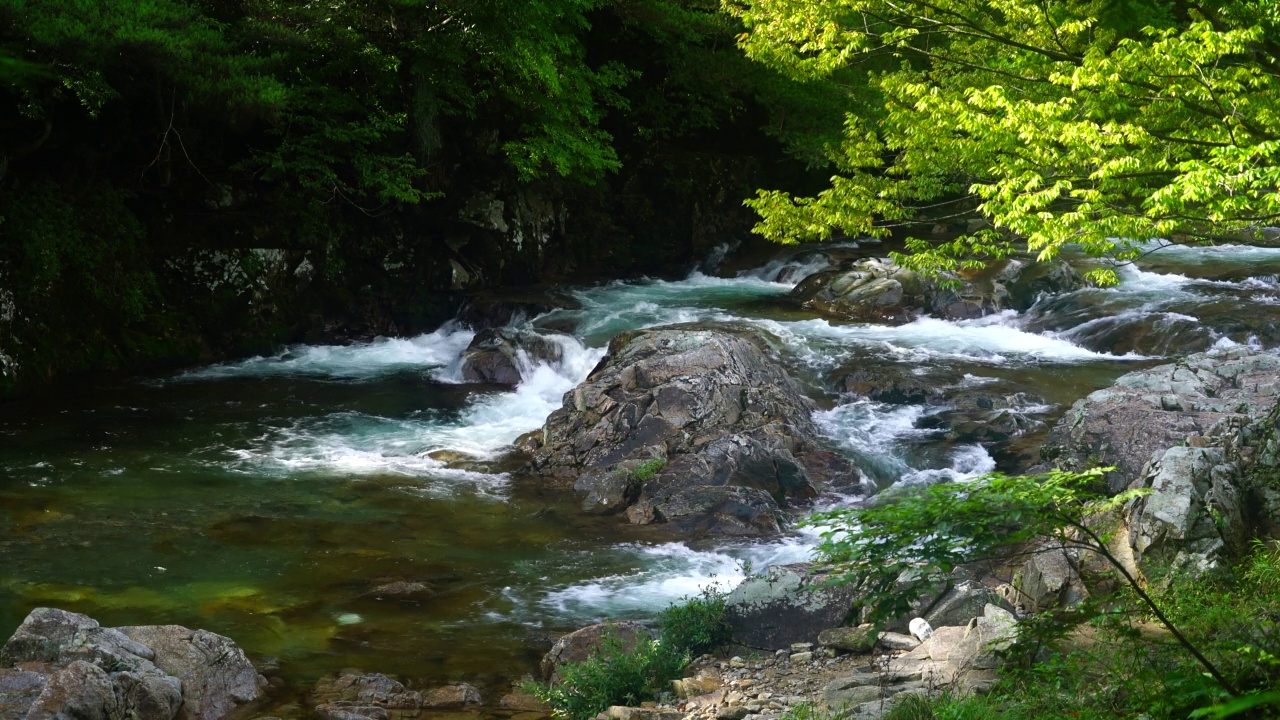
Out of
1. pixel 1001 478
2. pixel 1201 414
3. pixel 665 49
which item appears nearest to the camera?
pixel 1001 478

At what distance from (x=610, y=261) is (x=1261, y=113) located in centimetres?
1684

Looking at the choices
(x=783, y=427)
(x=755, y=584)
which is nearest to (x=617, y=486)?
(x=783, y=427)

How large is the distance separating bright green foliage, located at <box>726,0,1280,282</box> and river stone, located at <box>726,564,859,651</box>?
3451 mm

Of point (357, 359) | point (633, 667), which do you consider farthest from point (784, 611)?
point (357, 359)

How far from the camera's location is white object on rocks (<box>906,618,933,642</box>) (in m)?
7.00

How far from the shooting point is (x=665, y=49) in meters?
22.8

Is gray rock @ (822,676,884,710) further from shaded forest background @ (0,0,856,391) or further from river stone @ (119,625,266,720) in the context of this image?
shaded forest background @ (0,0,856,391)

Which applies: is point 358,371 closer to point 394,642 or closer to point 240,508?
point 240,508

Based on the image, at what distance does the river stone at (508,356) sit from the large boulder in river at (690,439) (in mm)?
2348

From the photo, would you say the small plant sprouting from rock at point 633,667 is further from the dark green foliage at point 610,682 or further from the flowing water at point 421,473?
the flowing water at point 421,473

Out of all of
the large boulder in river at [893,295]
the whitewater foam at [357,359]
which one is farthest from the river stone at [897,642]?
the large boulder in river at [893,295]

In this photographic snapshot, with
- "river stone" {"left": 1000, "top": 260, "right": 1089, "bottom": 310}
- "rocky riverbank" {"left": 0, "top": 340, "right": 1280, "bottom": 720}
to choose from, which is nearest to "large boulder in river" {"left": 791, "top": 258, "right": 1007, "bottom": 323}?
"river stone" {"left": 1000, "top": 260, "right": 1089, "bottom": 310}

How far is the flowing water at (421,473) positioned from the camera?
28.2 ft

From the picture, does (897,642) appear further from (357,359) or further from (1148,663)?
(357,359)
